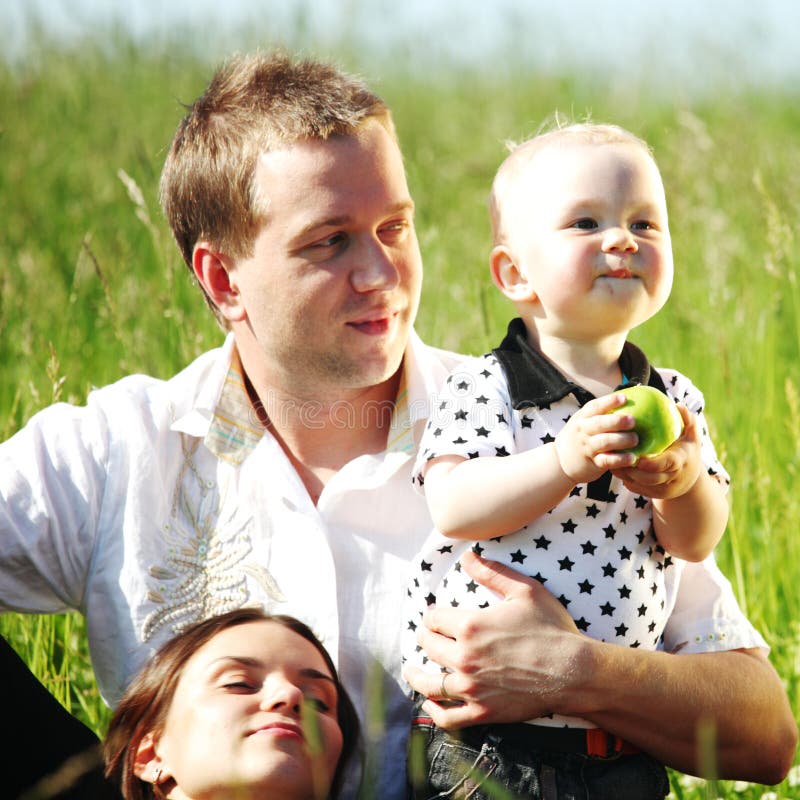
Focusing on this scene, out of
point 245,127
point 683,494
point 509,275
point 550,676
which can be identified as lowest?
point 550,676

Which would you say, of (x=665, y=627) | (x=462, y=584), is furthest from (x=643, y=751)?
(x=462, y=584)

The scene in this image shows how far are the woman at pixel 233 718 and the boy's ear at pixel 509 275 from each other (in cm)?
79

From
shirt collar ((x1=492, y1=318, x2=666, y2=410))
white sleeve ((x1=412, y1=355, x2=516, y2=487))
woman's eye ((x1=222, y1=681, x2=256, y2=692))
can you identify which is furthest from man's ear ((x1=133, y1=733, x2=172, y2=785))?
shirt collar ((x1=492, y1=318, x2=666, y2=410))

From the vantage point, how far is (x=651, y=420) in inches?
66.3

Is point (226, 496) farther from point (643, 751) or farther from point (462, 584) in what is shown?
point (643, 751)

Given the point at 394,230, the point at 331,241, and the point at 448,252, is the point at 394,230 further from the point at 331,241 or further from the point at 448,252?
the point at 448,252

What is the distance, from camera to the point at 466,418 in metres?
1.97

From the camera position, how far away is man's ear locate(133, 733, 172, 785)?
7.07ft

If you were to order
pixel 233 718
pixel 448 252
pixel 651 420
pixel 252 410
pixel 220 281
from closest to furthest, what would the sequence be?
pixel 651 420
pixel 233 718
pixel 252 410
pixel 220 281
pixel 448 252

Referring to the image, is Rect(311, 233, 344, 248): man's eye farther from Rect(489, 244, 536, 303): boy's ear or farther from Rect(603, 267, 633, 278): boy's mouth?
Rect(603, 267, 633, 278): boy's mouth

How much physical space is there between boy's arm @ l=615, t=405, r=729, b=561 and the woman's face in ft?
2.28

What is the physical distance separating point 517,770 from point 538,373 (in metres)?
0.67

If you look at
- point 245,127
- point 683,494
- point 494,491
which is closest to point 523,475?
point 494,491

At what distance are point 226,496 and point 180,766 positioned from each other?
0.59 metres
